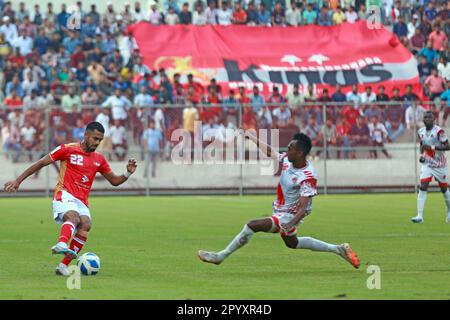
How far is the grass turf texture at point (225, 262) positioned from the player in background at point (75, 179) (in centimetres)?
64

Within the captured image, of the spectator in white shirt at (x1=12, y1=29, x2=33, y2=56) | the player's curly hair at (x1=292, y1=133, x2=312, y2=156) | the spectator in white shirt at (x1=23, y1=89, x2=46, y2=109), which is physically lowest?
the spectator in white shirt at (x1=23, y1=89, x2=46, y2=109)

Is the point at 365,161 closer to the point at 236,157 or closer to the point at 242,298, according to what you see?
the point at 236,157

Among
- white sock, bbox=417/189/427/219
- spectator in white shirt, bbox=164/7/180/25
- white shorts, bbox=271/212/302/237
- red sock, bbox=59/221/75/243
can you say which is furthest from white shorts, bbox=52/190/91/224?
spectator in white shirt, bbox=164/7/180/25

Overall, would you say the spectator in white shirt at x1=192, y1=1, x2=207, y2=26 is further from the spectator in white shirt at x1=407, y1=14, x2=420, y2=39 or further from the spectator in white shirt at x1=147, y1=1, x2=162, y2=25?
the spectator in white shirt at x1=407, y1=14, x2=420, y2=39

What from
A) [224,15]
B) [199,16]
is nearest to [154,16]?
[199,16]

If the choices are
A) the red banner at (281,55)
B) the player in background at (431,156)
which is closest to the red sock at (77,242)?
the player in background at (431,156)

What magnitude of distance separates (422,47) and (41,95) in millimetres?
14023

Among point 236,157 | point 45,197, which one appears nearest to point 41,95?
point 45,197

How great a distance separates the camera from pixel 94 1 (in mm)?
43312

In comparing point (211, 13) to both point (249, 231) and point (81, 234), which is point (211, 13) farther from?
point (249, 231)

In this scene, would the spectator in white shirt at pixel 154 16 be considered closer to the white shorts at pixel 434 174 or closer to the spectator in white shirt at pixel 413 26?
the spectator in white shirt at pixel 413 26

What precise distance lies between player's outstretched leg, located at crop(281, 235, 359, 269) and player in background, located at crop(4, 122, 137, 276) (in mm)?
2207

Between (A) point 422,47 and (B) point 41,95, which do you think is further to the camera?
(A) point 422,47

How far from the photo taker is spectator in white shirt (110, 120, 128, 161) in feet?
117
